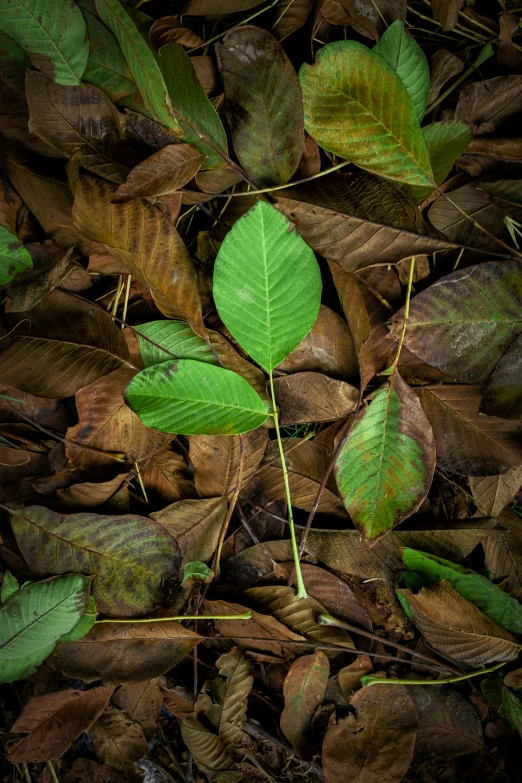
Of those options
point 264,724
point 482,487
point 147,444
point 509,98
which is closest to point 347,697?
point 264,724

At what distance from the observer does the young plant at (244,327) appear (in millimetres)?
968

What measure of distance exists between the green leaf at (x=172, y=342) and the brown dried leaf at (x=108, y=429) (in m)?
0.08

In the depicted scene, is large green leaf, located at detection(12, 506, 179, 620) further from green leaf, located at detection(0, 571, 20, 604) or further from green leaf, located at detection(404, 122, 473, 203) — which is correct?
green leaf, located at detection(404, 122, 473, 203)

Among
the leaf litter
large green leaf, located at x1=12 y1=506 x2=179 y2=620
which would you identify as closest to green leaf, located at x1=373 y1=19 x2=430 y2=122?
the leaf litter

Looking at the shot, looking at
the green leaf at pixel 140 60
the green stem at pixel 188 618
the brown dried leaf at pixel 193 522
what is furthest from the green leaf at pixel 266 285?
the green stem at pixel 188 618

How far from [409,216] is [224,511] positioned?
2.36ft

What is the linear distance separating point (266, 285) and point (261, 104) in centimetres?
34

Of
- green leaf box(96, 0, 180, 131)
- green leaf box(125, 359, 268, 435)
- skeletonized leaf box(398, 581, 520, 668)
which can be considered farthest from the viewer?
skeletonized leaf box(398, 581, 520, 668)

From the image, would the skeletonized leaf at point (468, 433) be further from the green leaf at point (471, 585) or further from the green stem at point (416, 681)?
the green stem at point (416, 681)

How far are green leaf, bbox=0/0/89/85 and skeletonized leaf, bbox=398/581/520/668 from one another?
1235mm

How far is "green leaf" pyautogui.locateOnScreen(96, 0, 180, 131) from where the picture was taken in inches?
35.7

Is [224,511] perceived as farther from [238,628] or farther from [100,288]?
[100,288]

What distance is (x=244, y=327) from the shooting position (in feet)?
3.33

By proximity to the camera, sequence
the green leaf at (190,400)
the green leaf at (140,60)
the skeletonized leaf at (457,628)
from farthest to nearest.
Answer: the skeletonized leaf at (457,628)
the green leaf at (190,400)
the green leaf at (140,60)
